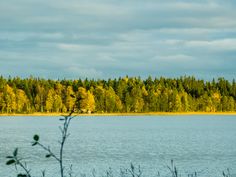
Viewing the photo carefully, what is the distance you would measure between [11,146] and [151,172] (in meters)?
26.4

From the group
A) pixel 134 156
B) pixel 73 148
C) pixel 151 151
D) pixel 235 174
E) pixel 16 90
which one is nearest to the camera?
pixel 235 174

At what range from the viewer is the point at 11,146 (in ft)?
196

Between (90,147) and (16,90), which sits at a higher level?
(16,90)

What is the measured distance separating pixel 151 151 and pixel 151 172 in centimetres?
1741

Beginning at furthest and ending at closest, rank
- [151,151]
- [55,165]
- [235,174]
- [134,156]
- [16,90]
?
[16,90] < [151,151] < [134,156] < [55,165] < [235,174]

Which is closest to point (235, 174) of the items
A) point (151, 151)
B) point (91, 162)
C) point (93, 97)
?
point (91, 162)

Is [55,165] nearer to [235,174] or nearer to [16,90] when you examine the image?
[235,174]

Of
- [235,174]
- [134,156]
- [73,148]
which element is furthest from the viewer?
[73,148]

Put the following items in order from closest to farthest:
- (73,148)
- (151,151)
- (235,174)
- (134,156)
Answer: (235,174)
(134,156)
(151,151)
(73,148)

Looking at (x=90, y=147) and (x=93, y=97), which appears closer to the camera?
(x=90, y=147)

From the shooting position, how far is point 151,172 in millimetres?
36938

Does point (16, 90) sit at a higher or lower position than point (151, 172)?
higher

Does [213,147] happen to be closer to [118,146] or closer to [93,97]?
[118,146]

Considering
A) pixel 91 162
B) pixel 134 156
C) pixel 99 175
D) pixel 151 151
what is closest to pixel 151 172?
pixel 99 175
